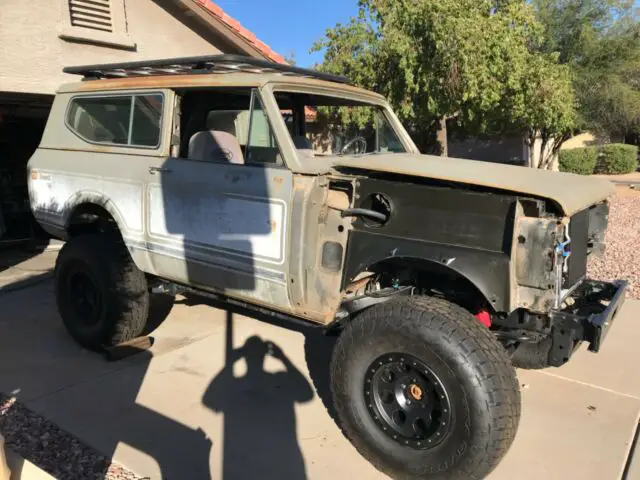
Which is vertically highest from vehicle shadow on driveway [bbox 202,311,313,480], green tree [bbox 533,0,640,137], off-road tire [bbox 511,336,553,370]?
green tree [bbox 533,0,640,137]

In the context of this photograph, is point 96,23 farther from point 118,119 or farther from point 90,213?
point 90,213

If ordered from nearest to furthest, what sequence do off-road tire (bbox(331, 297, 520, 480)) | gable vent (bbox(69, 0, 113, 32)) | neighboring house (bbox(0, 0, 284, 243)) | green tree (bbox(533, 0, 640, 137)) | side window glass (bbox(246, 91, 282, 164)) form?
off-road tire (bbox(331, 297, 520, 480)) < side window glass (bbox(246, 91, 282, 164)) < neighboring house (bbox(0, 0, 284, 243)) < gable vent (bbox(69, 0, 113, 32)) < green tree (bbox(533, 0, 640, 137))

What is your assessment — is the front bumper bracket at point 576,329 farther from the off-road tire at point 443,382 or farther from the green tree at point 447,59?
the green tree at point 447,59

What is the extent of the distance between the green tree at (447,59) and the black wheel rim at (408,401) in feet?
23.5

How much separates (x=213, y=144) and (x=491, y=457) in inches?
112

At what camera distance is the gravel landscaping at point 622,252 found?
662cm

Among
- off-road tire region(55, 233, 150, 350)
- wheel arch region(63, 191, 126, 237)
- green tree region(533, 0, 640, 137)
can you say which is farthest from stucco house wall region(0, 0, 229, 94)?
green tree region(533, 0, 640, 137)

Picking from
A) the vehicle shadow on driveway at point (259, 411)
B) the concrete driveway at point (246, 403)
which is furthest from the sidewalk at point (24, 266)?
the vehicle shadow on driveway at point (259, 411)

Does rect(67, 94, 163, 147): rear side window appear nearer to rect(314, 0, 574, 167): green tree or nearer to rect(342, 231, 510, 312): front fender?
rect(342, 231, 510, 312): front fender

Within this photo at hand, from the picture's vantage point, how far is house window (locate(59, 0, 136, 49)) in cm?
738

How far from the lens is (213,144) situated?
4109mm

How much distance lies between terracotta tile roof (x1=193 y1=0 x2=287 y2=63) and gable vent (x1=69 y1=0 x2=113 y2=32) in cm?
137

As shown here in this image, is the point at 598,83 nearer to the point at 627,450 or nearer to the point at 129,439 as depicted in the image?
the point at 627,450

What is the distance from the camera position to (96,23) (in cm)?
777
